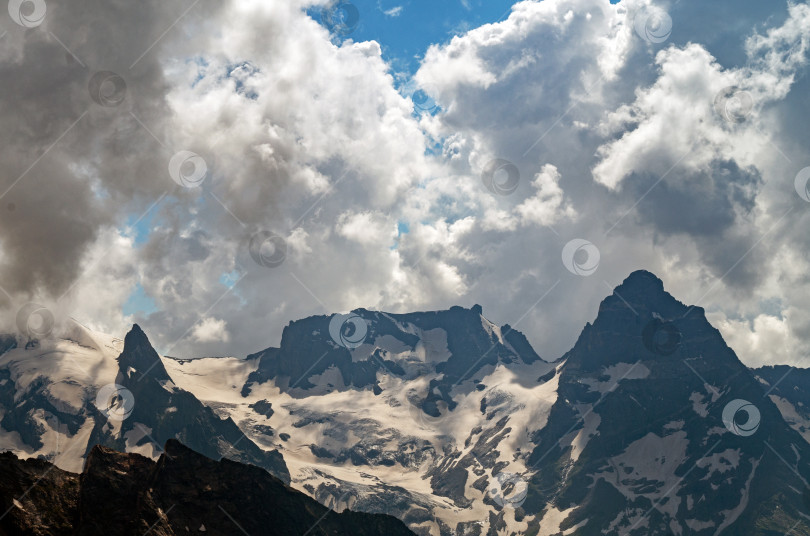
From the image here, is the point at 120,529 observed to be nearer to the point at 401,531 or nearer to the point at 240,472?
the point at 240,472

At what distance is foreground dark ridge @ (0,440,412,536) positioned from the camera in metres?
100

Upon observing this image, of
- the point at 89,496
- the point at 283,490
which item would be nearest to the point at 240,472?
the point at 283,490

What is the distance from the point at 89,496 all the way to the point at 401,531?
95.1 meters

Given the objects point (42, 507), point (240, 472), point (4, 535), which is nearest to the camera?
point (4, 535)

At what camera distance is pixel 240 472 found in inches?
6058

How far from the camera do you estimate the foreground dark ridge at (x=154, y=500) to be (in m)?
100

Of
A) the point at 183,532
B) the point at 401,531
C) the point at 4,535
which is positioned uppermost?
the point at 401,531

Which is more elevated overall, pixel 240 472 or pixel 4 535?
pixel 240 472

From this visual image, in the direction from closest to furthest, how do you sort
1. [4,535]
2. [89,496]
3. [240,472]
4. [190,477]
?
[4,535], [89,496], [190,477], [240,472]

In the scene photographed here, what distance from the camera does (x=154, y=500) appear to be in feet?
396

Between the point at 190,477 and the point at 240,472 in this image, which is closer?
the point at 190,477

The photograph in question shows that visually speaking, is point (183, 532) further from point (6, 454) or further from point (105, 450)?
point (6, 454)

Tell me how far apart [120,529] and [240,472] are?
4737 centimetres

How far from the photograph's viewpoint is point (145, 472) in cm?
12888
